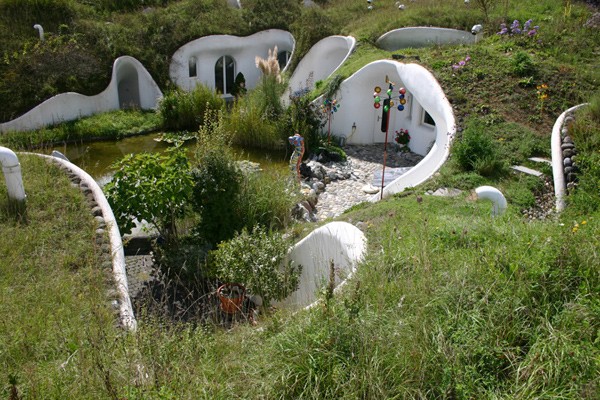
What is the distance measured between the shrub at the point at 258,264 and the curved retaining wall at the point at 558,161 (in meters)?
3.64

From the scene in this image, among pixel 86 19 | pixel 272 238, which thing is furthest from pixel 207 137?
pixel 86 19

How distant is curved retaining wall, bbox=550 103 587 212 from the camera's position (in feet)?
23.5

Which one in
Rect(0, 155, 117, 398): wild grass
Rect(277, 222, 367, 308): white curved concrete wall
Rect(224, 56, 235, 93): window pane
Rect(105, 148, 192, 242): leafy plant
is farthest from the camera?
Rect(224, 56, 235, 93): window pane

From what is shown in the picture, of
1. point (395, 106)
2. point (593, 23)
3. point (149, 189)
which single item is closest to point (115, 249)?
point (149, 189)

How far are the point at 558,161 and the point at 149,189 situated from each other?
5794 millimetres

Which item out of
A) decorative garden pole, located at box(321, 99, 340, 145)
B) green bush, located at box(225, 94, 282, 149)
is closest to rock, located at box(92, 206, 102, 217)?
green bush, located at box(225, 94, 282, 149)

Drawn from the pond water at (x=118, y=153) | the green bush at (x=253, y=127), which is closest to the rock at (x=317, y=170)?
the pond water at (x=118, y=153)

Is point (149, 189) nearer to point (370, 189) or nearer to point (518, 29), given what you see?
point (370, 189)

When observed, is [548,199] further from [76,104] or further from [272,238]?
[76,104]

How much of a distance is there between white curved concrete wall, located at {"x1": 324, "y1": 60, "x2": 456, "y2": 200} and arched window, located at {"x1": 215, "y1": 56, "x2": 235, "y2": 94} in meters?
6.04

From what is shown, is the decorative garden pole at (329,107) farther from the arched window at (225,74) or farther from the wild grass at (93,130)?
the arched window at (225,74)

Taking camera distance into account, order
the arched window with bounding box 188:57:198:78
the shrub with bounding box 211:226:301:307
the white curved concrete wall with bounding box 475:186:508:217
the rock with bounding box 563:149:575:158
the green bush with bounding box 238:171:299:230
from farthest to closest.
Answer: the arched window with bounding box 188:57:198:78 < the green bush with bounding box 238:171:299:230 < the rock with bounding box 563:149:575:158 < the white curved concrete wall with bounding box 475:186:508:217 < the shrub with bounding box 211:226:301:307

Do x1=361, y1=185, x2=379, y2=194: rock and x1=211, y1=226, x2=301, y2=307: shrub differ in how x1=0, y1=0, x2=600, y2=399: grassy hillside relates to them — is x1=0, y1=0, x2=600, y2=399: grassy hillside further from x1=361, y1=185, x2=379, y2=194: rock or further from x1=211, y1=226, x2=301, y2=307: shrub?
x1=361, y1=185, x2=379, y2=194: rock

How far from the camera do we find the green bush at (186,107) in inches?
559
